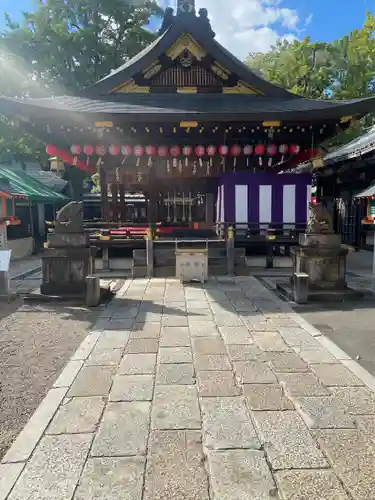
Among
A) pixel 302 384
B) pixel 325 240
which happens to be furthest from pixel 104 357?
pixel 325 240

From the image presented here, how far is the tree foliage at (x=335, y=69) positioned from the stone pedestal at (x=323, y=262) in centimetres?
1352

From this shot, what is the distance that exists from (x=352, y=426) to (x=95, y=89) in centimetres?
1170

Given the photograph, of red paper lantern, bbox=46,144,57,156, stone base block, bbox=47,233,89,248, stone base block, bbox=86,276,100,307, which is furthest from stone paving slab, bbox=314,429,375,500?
red paper lantern, bbox=46,144,57,156

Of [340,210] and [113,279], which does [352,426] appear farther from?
[340,210]

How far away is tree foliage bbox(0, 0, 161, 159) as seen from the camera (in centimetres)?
1858

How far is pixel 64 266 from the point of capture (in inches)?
265

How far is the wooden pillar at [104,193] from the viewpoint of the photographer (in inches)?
463

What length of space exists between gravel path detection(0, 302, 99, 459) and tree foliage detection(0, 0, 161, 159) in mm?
15461

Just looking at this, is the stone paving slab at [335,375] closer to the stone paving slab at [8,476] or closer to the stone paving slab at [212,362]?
the stone paving slab at [212,362]

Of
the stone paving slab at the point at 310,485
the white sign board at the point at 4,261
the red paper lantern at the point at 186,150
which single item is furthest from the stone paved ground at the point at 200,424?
the red paper lantern at the point at 186,150

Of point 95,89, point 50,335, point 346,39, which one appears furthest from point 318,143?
point 346,39

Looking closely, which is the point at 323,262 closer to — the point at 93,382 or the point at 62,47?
the point at 93,382

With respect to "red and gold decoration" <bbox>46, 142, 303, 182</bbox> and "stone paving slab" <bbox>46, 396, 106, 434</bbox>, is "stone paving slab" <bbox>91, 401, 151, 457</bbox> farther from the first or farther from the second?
"red and gold decoration" <bbox>46, 142, 303, 182</bbox>

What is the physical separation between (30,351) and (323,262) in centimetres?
553
